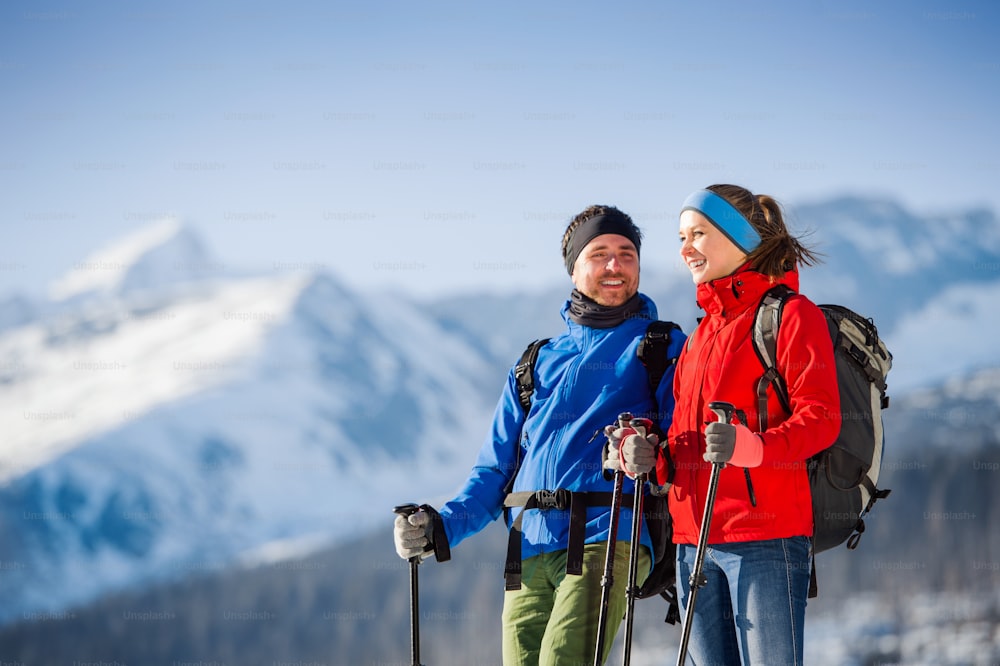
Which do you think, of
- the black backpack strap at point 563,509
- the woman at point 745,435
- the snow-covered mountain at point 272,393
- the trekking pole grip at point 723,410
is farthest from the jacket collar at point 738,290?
the snow-covered mountain at point 272,393

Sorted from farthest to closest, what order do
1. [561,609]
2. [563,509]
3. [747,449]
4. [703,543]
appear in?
1. [563,509]
2. [561,609]
3. [703,543]
4. [747,449]

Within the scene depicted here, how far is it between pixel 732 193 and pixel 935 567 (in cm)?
6147

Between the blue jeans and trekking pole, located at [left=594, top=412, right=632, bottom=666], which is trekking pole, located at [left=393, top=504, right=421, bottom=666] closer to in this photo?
trekking pole, located at [left=594, top=412, right=632, bottom=666]

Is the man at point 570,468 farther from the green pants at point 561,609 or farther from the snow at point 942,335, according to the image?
the snow at point 942,335

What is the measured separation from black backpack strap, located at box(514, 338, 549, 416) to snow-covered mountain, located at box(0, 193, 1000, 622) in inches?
2588

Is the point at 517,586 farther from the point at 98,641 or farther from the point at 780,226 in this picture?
the point at 98,641

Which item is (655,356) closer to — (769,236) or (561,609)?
(769,236)

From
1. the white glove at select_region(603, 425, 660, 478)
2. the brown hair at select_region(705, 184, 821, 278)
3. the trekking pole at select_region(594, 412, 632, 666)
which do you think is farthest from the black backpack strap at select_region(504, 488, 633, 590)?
the brown hair at select_region(705, 184, 821, 278)

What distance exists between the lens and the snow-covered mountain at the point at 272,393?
67.8m

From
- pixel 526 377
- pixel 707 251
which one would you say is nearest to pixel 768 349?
pixel 707 251

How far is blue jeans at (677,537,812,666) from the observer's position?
2777 mm

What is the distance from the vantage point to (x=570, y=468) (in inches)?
134

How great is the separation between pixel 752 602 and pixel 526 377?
1224 millimetres

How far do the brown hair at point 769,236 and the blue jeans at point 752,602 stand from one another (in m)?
0.88
